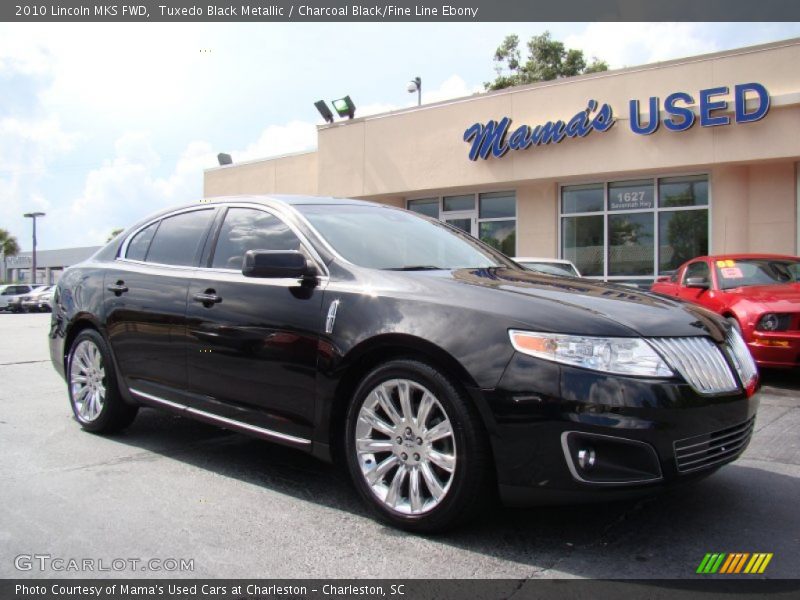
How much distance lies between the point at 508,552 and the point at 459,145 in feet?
45.0

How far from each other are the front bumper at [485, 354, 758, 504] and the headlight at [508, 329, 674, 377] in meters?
0.04

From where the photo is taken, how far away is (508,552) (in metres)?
2.86

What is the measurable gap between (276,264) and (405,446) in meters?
1.10

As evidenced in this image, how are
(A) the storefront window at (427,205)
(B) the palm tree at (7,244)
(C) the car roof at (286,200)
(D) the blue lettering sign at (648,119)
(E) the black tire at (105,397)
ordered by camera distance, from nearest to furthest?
1. (C) the car roof at (286,200)
2. (E) the black tire at (105,397)
3. (D) the blue lettering sign at (648,119)
4. (A) the storefront window at (427,205)
5. (B) the palm tree at (7,244)

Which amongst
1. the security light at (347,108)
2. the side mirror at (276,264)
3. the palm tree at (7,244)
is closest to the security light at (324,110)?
the security light at (347,108)

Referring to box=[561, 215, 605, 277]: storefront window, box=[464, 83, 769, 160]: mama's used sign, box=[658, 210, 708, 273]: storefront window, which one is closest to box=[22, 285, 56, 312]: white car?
box=[464, 83, 769, 160]: mama's used sign

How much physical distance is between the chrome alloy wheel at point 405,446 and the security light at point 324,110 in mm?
16247

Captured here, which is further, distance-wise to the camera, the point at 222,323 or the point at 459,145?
the point at 459,145

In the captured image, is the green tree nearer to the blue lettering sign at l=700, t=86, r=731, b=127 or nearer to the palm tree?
the blue lettering sign at l=700, t=86, r=731, b=127

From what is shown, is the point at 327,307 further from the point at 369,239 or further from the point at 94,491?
the point at 94,491

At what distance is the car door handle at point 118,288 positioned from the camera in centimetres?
461

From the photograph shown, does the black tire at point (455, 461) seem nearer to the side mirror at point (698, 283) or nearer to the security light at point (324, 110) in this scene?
the side mirror at point (698, 283)

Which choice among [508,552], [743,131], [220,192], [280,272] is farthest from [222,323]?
[220,192]

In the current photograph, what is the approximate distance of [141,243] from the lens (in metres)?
4.89
